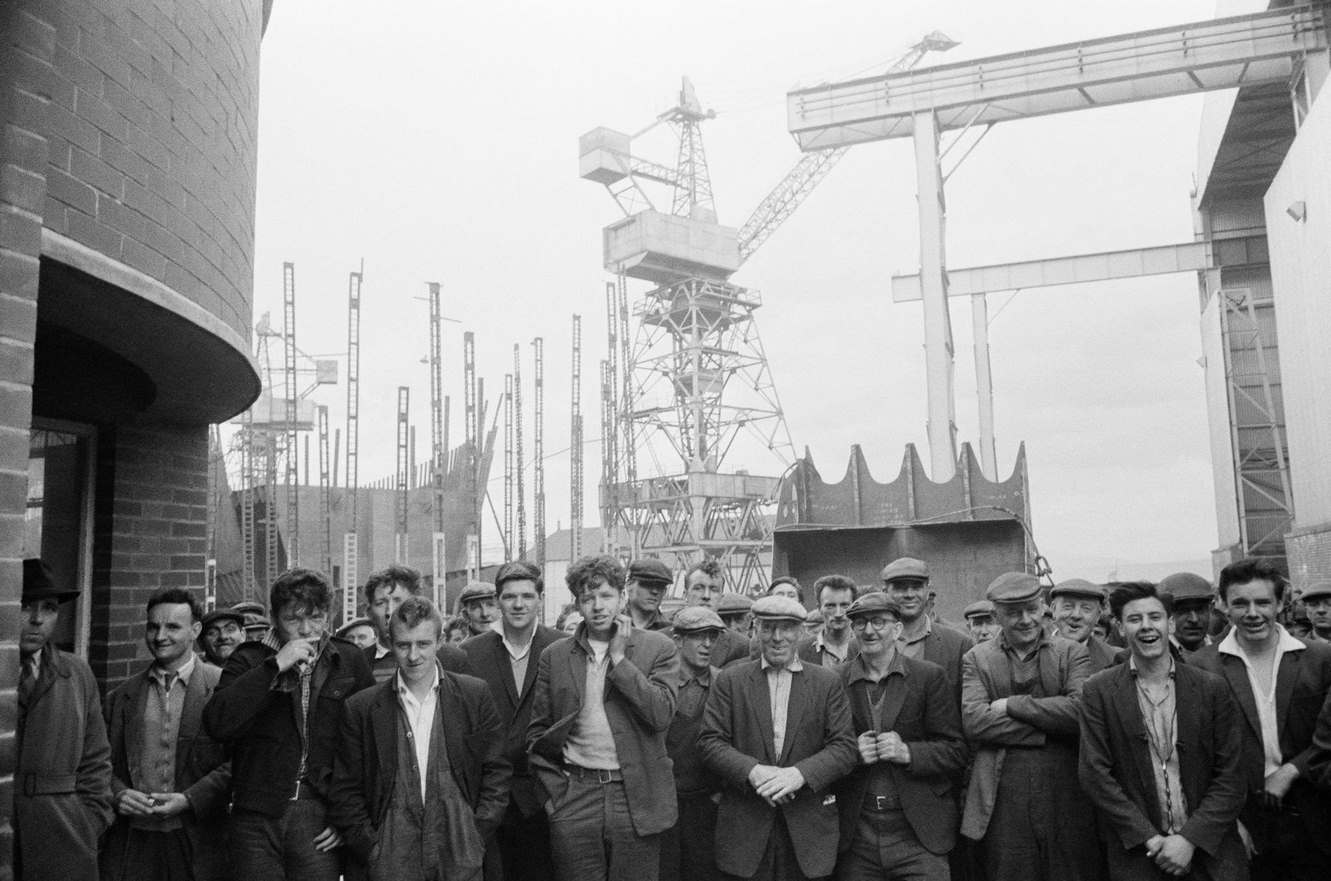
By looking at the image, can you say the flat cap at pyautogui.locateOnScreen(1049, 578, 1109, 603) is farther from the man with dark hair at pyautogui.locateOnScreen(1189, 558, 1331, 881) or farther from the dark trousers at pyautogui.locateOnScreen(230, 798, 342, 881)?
the dark trousers at pyautogui.locateOnScreen(230, 798, 342, 881)

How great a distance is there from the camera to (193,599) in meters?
4.77

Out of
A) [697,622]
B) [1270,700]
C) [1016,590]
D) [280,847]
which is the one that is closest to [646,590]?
[697,622]

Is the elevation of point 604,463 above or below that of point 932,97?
below

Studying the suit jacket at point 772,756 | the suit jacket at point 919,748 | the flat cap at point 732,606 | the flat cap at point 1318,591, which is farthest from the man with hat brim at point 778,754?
the flat cap at point 1318,591

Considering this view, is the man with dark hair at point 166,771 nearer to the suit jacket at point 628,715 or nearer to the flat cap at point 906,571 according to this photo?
the suit jacket at point 628,715

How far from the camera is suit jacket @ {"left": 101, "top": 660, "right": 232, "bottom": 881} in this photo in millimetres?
4500

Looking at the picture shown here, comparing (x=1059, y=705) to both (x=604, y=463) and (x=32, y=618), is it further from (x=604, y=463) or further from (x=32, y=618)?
(x=604, y=463)

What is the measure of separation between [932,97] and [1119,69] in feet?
10.5

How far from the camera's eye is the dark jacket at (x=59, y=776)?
12.5 feet

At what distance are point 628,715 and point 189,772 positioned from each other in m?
1.92

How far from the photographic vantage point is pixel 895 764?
482 cm

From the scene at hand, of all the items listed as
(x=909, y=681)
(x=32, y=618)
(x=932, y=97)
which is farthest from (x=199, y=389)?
(x=932, y=97)

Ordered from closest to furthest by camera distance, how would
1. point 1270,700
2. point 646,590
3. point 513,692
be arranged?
1. point 1270,700
2. point 513,692
3. point 646,590

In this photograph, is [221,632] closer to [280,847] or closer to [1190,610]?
[280,847]
